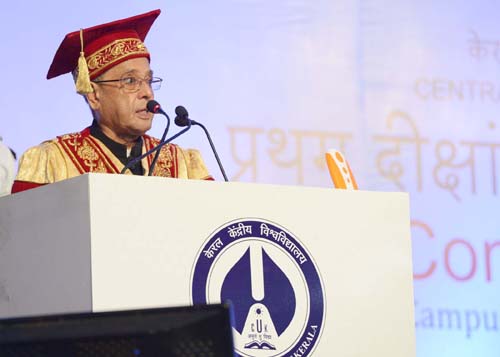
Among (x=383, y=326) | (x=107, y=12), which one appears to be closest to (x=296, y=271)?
(x=383, y=326)

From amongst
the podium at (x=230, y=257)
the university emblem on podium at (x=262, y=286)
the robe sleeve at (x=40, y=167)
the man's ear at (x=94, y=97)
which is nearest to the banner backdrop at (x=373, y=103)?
the man's ear at (x=94, y=97)

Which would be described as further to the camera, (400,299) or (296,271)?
(400,299)

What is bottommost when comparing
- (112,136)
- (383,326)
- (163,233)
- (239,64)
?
(383,326)

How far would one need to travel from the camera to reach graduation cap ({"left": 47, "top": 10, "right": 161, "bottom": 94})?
9.86ft

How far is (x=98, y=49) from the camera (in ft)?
9.98

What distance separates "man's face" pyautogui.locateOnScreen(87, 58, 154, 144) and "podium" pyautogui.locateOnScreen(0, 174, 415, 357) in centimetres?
84

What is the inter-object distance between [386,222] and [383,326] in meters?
0.24

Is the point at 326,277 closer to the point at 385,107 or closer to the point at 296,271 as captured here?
the point at 296,271

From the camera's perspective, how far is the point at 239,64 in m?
4.14

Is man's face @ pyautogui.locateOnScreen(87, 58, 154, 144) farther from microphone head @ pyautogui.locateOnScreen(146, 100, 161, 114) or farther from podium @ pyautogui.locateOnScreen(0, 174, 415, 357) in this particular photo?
podium @ pyautogui.locateOnScreen(0, 174, 415, 357)

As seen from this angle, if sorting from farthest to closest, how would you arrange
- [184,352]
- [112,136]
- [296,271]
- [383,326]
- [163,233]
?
[112,136] → [383,326] → [296,271] → [163,233] → [184,352]

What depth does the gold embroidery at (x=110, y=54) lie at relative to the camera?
3.03m

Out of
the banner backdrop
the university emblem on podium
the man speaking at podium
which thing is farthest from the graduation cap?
the university emblem on podium

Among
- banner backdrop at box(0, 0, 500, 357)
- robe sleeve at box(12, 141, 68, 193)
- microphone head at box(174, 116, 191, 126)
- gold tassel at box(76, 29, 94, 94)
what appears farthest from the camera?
banner backdrop at box(0, 0, 500, 357)
